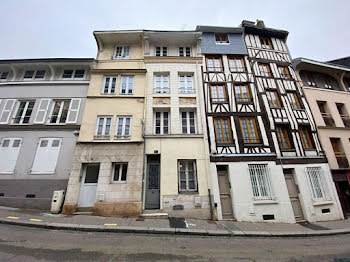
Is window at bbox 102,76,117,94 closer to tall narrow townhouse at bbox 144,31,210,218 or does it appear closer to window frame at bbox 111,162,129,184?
Result: tall narrow townhouse at bbox 144,31,210,218

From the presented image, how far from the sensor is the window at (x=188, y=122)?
8.67 metres

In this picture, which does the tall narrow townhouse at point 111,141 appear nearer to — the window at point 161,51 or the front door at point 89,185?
the front door at point 89,185

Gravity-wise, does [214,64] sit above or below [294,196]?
above

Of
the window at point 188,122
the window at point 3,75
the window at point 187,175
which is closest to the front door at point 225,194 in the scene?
the window at point 187,175

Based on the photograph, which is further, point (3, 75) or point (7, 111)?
point (3, 75)

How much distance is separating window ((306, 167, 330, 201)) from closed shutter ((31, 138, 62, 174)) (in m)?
14.8

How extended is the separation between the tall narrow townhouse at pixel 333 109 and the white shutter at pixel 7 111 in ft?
67.0

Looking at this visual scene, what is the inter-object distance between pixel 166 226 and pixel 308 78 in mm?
15375

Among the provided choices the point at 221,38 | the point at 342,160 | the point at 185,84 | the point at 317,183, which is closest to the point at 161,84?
the point at 185,84

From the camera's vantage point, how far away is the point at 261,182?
7609 millimetres

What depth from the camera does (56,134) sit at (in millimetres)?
8312

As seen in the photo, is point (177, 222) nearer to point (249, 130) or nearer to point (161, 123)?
point (161, 123)

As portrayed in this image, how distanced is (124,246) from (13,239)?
3.46 meters

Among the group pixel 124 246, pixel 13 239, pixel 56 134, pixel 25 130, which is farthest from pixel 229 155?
pixel 25 130
